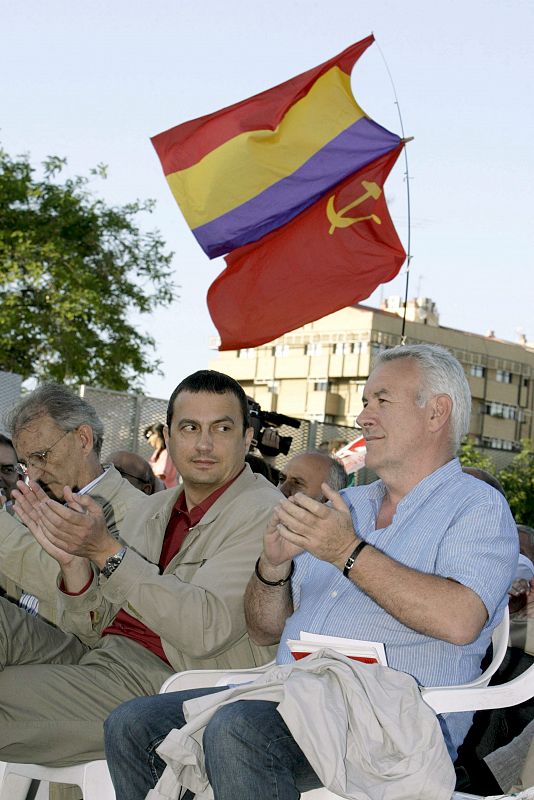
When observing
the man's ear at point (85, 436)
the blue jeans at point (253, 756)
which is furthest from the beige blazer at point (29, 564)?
the blue jeans at point (253, 756)

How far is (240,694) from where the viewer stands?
9.95 feet

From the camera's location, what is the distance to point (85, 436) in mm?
4977

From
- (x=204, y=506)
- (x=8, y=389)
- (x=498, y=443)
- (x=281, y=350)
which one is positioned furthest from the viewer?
(x=281, y=350)

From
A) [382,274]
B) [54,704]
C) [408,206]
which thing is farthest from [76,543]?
[408,206]

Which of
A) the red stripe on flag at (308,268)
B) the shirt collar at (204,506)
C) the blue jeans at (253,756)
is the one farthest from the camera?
the red stripe on flag at (308,268)

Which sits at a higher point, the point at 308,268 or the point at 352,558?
the point at 308,268

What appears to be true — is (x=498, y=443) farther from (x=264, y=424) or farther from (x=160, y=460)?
(x=264, y=424)

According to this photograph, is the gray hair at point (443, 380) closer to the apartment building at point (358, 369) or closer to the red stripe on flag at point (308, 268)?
the red stripe on flag at point (308, 268)

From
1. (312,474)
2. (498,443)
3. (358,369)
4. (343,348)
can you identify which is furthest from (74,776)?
(498,443)

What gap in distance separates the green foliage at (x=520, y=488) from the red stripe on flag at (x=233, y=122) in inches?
1146

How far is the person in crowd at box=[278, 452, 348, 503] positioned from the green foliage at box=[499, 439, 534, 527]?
3095cm

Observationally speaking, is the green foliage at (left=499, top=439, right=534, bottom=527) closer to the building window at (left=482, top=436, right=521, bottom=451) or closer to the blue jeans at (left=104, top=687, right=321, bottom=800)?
the blue jeans at (left=104, top=687, right=321, bottom=800)

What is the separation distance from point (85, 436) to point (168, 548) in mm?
974

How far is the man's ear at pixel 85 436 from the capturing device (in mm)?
4969
